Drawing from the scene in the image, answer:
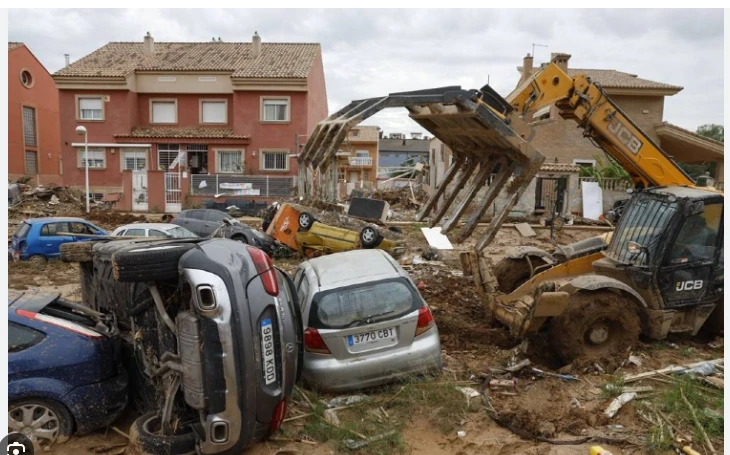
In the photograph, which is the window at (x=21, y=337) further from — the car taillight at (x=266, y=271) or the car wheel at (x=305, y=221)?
the car wheel at (x=305, y=221)

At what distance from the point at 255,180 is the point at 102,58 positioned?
1391 cm

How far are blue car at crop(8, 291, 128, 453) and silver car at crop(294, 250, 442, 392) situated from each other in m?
1.84

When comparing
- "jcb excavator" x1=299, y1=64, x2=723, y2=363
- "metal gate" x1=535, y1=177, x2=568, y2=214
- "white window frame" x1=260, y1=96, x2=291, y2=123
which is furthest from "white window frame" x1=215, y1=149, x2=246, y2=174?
"jcb excavator" x1=299, y1=64, x2=723, y2=363

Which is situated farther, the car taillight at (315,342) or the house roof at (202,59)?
the house roof at (202,59)

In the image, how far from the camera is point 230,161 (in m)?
32.6

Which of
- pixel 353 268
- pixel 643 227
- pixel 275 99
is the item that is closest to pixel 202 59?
pixel 275 99

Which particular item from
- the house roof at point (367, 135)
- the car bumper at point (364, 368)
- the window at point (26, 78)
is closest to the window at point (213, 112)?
the window at point (26, 78)

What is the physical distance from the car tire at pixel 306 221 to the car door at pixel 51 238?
18.7ft

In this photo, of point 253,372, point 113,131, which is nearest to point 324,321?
point 253,372

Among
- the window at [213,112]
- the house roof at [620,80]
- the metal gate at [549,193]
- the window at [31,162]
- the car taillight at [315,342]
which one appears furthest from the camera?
the window at [31,162]

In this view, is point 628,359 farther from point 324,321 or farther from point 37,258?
point 37,258

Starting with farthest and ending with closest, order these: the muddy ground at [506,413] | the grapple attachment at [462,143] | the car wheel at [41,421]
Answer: the grapple attachment at [462,143] < the muddy ground at [506,413] < the car wheel at [41,421]

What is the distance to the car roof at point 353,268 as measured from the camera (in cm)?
601

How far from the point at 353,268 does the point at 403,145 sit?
80.4m
